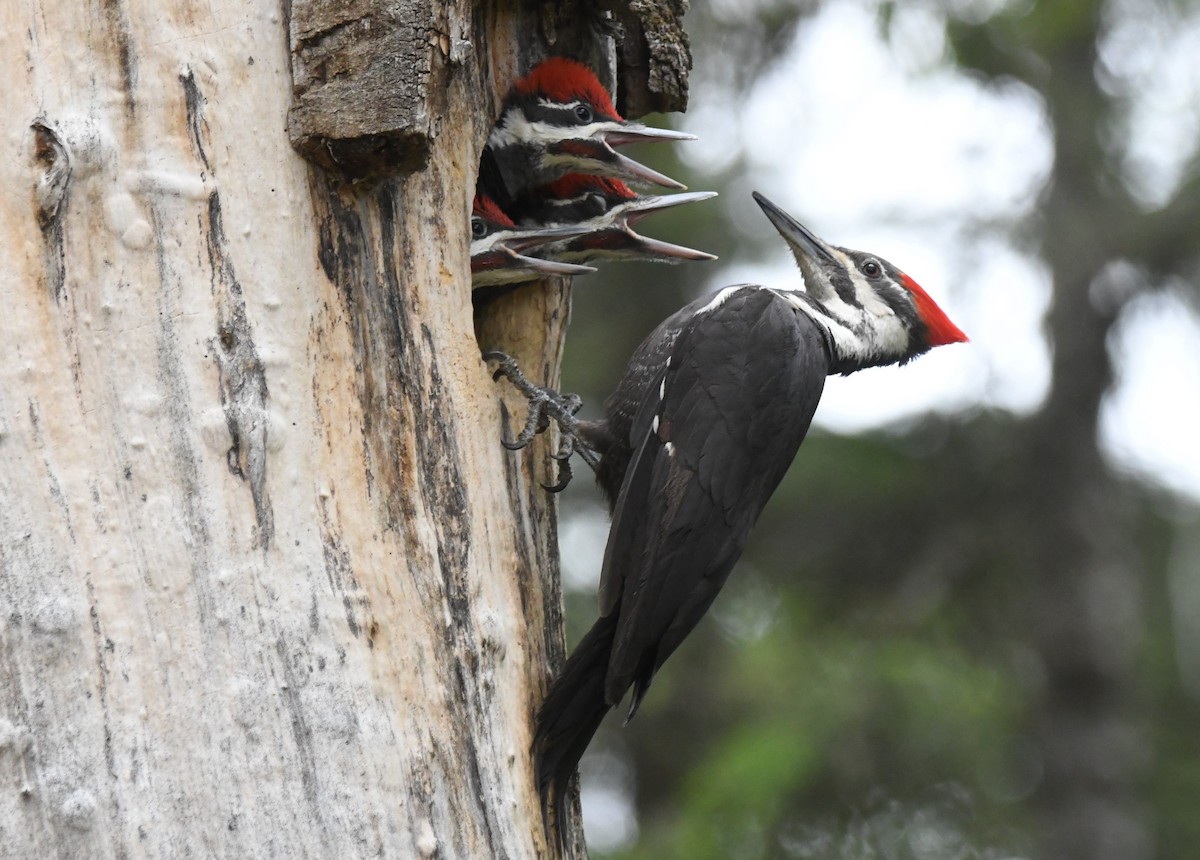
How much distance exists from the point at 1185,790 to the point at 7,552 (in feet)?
26.0

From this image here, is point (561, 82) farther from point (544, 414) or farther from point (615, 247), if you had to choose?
point (544, 414)

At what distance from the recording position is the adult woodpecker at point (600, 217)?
12.4 ft

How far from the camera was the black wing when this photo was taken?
10.5ft

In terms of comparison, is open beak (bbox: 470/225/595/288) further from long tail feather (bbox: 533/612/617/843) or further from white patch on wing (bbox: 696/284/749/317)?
long tail feather (bbox: 533/612/617/843)

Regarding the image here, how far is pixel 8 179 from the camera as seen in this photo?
2318mm

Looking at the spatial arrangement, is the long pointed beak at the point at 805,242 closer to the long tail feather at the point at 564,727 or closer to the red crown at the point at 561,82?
the red crown at the point at 561,82

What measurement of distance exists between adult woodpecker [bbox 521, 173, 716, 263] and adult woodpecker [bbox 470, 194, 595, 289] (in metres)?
0.09

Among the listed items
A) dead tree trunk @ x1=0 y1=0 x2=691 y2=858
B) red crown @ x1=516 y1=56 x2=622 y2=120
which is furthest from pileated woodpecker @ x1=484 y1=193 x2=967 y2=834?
red crown @ x1=516 y1=56 x2=622 y2=120

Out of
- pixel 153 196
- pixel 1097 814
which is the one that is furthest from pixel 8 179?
pixel 1097 814

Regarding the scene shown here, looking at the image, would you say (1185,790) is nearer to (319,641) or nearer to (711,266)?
(711,266)

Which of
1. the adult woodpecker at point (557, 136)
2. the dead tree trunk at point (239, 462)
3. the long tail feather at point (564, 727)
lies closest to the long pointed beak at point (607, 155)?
the adult woodpecker at point (557, 136)

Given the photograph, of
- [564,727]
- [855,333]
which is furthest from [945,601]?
[564,727]

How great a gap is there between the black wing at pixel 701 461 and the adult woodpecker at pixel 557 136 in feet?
1.52

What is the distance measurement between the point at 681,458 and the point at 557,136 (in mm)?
942
